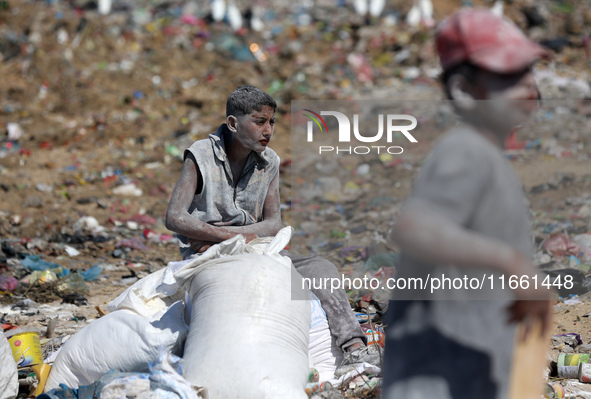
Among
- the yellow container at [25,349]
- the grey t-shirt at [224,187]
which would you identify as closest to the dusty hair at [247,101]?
the grey t-shirt at [224,187]

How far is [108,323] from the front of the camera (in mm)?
2738

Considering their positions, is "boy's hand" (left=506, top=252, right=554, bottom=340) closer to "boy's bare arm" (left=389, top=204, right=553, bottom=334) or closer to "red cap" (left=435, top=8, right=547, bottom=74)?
"boy's bare arm" (left=389, top=204, right=553, bottom=334)

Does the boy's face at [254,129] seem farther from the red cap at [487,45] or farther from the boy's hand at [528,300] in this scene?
the boy's hand at [528,300]

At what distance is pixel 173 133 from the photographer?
8727 millimetres

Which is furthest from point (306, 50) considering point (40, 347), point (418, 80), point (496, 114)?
point (496, 114)

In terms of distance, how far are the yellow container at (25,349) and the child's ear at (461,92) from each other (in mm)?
2414

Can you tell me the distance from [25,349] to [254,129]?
1471 millimetres

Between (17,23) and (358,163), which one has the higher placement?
(17,23)

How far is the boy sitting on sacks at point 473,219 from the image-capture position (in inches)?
51.2

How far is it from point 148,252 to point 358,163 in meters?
2.96

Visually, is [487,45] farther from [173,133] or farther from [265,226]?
[173,133]

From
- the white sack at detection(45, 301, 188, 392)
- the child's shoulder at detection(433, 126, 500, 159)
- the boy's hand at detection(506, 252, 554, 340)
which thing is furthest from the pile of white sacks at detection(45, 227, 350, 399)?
the child's shoulder at detection(433, 126, 500, 159)

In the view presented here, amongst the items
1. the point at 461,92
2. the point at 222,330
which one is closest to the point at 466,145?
the point at 461,92

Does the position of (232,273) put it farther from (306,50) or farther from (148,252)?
(306,50)
